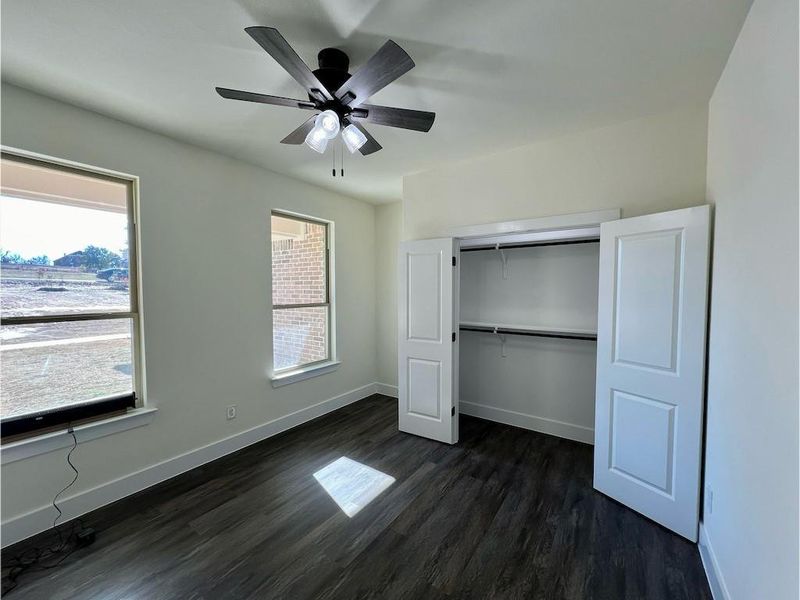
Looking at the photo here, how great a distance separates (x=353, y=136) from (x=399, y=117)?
0.30 metres

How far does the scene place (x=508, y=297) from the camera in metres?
3.43

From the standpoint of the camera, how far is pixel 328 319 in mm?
4000

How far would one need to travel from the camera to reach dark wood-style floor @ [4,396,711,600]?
63.2 inches

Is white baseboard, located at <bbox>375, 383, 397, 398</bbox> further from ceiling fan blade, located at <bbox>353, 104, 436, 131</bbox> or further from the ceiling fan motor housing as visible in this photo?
the ceiling fan motor housing

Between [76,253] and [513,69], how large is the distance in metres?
2.93

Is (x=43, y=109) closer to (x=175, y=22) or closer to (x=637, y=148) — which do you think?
(x=175, y=22)

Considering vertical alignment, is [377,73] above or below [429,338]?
above

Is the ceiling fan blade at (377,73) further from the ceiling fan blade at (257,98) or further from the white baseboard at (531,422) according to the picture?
the white baseboard at (531,422)

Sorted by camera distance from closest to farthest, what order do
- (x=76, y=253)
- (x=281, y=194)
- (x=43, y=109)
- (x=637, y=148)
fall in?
1. (x=43, y=109)
2. (x=76, y=253)
3. (x=637, y=148)
4. (x=281, y=194)

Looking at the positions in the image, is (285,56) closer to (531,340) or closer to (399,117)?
(399,117)

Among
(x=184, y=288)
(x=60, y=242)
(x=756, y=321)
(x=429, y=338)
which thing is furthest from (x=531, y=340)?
(x=60, y=242)

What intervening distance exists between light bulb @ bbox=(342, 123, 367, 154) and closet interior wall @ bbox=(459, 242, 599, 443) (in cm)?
201

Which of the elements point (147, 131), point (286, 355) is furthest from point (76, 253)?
point (286, 355)

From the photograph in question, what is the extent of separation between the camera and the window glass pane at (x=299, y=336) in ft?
11.2
